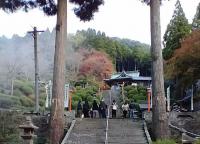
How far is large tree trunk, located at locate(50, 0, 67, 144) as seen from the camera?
20.8m

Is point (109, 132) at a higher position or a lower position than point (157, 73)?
lower

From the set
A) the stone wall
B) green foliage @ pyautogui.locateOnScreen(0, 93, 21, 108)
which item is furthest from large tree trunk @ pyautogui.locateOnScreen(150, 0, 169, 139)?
green foliage @ pyautogui.locateOnScreen(0, 93, 21, 108)

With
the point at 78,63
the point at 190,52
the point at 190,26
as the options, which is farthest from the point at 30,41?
the point at 190,52

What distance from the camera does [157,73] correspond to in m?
20.8

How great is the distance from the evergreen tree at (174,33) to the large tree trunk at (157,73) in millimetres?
21416

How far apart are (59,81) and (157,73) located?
4.46 metres

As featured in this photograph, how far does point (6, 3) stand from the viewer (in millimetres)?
21734

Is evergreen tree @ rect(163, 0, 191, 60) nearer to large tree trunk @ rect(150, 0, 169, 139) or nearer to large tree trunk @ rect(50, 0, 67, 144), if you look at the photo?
large tree trunk @ rect(150, 0, 169, 139)

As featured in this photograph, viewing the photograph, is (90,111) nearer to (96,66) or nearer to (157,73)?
(157,73)

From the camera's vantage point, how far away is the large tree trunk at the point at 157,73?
2039cm

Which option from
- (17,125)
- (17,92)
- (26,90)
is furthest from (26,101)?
(17,125)

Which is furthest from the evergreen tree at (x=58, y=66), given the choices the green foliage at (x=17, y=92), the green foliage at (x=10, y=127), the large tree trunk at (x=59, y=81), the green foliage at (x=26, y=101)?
the green foliage at (x=17, y=92)

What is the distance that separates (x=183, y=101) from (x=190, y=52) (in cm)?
983

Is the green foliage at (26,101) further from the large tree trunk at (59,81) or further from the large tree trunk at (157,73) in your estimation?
the large tree trunk at (157,73)
